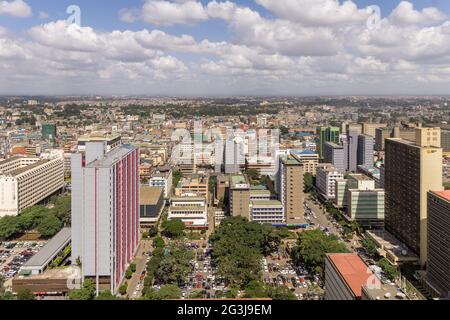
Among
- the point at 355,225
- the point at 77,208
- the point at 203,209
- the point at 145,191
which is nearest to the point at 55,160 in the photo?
the point at 145,191

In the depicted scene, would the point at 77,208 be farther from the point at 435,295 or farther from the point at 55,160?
the point at 55,160

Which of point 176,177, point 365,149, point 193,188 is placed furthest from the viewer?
point 365,149

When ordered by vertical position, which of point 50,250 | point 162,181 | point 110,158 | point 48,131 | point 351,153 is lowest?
point 50,250

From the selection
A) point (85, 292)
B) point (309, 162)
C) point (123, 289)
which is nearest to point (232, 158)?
point (309, 162)

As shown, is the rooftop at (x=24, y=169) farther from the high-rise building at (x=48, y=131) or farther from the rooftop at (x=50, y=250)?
the high-rise building at (x=48, y=131)

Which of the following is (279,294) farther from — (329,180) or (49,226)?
(329,180)

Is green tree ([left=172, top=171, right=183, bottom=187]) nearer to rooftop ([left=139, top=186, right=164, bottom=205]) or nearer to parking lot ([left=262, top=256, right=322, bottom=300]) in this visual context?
rooftop ([left=139, top=186, right=164, bottom=205])
